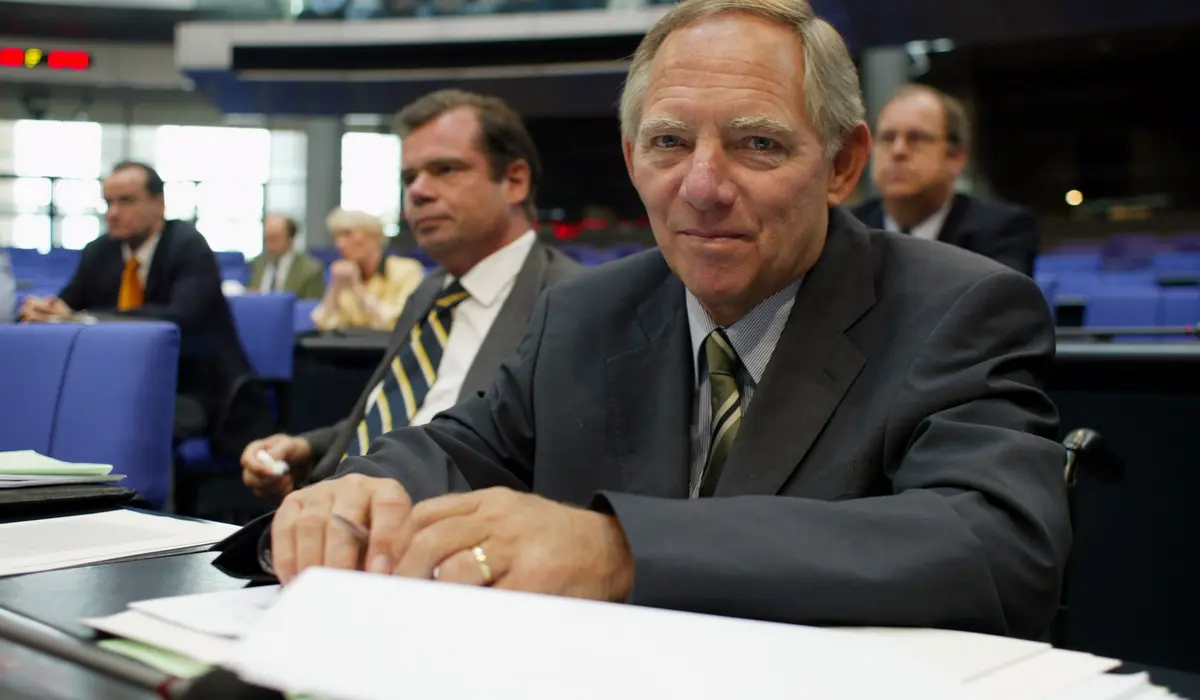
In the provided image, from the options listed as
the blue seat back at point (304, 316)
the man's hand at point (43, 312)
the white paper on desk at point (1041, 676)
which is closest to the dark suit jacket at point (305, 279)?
the blue seat back at point (304, 316)

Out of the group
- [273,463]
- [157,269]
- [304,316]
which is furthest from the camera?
[304,316]

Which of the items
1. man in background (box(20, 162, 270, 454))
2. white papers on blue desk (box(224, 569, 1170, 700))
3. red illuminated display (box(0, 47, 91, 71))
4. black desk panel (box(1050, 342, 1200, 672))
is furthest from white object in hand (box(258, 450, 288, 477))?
red illuminated display (box(0, 47, 91, 71))

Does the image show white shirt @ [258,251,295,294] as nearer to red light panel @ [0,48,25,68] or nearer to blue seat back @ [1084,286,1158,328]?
blue seat back @ [1084,286,1158,328]

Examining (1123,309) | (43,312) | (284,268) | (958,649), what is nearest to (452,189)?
(43,312)

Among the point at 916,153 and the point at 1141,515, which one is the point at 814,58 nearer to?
the point at 1141,515

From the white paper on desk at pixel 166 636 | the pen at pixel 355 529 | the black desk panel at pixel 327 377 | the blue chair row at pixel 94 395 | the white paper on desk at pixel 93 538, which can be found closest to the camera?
the white paper on desk at pixel 166 636

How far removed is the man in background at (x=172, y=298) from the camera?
3.40 metres

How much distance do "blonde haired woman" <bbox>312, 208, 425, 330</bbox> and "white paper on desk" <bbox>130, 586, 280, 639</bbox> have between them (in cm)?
436

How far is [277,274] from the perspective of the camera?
7.36m

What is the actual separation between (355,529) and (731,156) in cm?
57

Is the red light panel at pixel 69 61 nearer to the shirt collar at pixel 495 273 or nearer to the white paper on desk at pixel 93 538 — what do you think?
the shirt collar at pixel 495 273

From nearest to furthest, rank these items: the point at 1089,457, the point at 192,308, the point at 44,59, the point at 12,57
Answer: the point at 1089,457, the point at 192,308, the point at 12,57, the point at 44,59

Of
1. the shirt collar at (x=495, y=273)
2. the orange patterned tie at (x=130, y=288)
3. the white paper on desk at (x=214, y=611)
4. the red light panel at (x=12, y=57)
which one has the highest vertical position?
the red light panel at (x=12, y=57)

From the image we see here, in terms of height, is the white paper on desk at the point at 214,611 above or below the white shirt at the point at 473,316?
below
